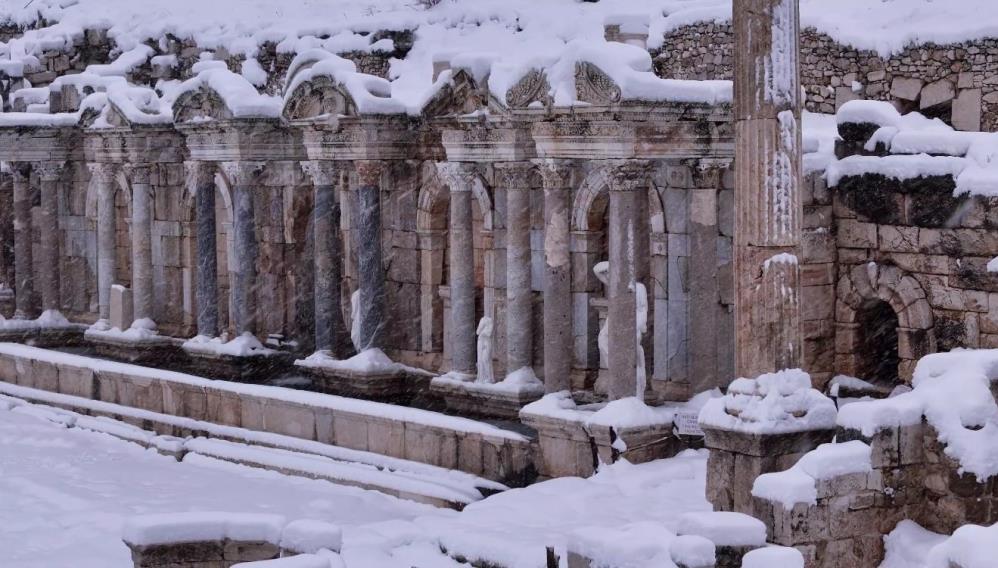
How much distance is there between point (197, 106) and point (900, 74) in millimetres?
9137

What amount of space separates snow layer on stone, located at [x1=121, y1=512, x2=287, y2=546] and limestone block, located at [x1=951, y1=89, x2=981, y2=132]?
10169 mm

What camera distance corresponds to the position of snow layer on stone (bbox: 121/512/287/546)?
11555mm

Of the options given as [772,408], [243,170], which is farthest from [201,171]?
[772,408]

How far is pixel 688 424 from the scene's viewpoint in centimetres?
1552

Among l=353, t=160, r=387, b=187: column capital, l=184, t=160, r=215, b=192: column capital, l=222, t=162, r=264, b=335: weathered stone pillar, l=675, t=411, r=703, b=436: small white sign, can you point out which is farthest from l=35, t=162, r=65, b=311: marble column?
l=675, t=411, r=703, b=436: small white sign

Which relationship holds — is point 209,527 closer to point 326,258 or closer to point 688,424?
point 688,424

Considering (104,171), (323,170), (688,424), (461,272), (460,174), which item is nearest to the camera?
(688,424)

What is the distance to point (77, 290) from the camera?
1019 inches

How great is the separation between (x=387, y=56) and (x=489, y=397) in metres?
9.05

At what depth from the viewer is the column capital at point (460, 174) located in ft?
59.7

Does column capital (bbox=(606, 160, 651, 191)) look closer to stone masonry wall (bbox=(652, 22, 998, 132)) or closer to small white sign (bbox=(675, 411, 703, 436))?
small white sign (bbox=(675, 411, 703, 436))

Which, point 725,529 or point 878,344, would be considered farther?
point 878,344

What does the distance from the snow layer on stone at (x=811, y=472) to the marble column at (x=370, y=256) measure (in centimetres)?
818

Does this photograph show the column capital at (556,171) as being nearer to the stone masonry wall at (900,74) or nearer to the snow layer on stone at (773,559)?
the stone masonry wall at (900,74)
